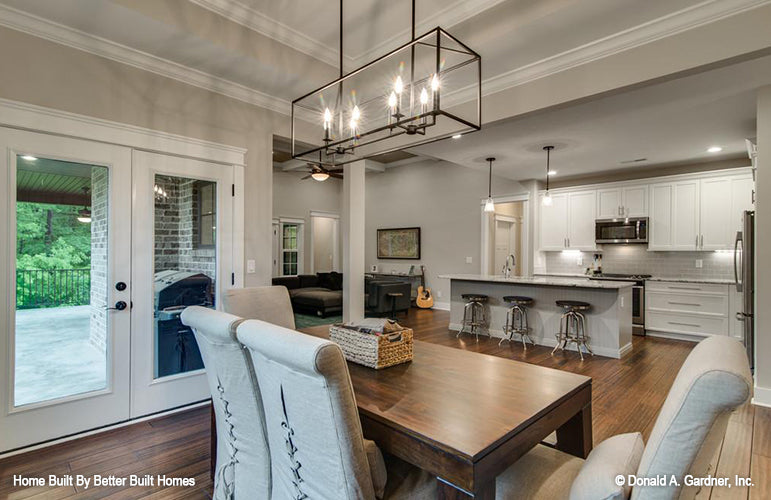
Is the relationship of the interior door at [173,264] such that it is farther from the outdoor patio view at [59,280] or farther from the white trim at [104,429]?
the outdoor patio view at [59,280]

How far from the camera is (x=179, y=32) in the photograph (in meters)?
2.73

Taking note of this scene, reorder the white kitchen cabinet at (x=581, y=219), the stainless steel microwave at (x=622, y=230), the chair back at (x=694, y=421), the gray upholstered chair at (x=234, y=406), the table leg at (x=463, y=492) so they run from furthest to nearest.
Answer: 1. the white kitchen cabinet at (x=581, y=219)
2. the stainless steel microwave at (x=622, y=230)
3. the gray upholstered chair at (x=234, y=406)
4. the table leg at (x=463, y=492)
5. the chair back at (x=694, y=421)

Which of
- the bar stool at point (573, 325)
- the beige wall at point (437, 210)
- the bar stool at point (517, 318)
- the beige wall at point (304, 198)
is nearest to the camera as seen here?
the bar stool at point (573, 325)

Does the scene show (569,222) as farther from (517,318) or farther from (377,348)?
(377,348)

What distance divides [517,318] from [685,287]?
8.35 feet

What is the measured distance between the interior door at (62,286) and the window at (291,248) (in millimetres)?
6639

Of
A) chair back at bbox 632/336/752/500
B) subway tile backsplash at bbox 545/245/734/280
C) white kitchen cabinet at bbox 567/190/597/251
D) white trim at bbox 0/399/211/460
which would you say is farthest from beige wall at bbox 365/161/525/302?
chair back at bbox 632/336/752/500

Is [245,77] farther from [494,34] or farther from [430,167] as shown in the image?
[430,167]

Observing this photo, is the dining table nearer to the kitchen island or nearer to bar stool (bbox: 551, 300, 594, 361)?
bar stool (bbox: 551, 300, 594, 361)

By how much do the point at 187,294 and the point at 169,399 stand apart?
85 centimetres

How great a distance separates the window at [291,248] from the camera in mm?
9586

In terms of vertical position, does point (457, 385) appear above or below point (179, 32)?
below

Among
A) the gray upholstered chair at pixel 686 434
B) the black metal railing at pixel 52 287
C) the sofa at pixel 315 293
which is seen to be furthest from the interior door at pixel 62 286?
the sofa at pixel 315 293

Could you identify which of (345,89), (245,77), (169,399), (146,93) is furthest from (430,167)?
(169,399)
